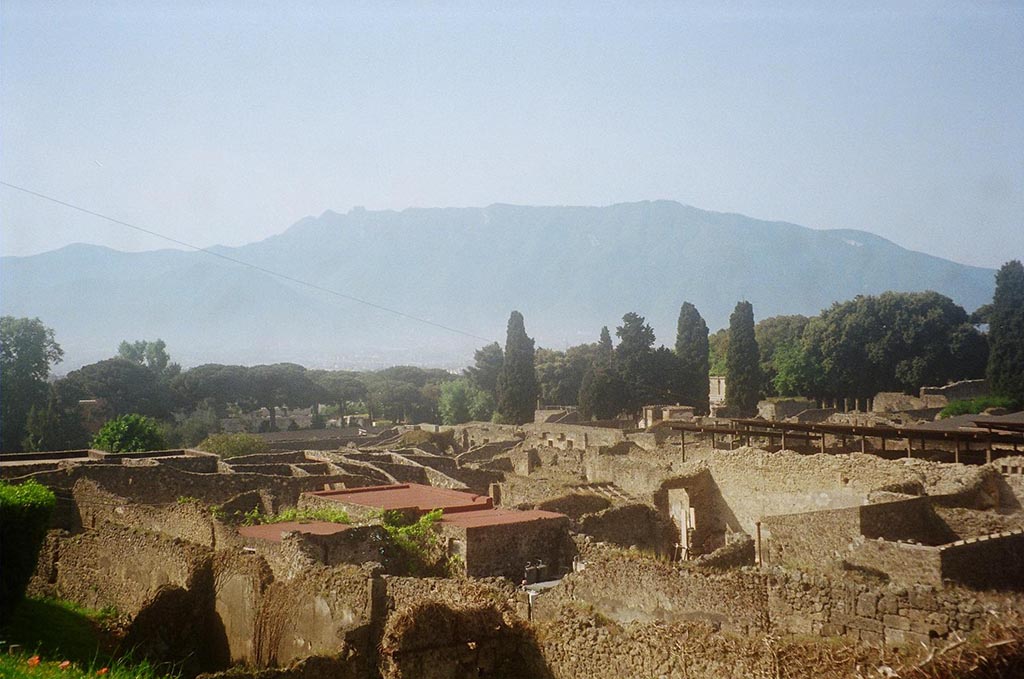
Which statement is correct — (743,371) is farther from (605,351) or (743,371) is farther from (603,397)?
(605,351)

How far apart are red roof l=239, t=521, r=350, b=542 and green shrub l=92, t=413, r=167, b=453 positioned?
2660cm

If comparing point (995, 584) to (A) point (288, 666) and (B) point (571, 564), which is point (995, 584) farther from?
(A) point (288, 666)

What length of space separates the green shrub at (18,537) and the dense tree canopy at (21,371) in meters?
46.6

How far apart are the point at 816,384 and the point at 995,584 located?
60.2 meters

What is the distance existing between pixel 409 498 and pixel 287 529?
4.06 meters

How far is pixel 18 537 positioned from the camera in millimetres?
15555

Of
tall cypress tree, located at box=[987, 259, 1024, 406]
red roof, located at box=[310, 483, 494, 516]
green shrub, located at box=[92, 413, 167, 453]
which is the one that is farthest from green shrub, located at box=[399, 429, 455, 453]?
tall cypress tree, located at box=[987, 259, 1024, 406]

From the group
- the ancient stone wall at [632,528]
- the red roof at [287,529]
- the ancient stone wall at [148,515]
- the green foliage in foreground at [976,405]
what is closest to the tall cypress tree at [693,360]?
the green foliage in foreground at [976,405]

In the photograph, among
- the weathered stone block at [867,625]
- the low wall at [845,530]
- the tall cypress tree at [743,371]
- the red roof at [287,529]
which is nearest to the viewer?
the weathered stone block at [867,625]

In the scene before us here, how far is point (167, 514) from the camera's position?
21656 mm

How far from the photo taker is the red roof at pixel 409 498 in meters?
19.9

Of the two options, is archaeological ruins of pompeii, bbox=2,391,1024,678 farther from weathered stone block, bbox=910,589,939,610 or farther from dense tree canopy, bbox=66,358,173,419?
dense tree canopy, bbox=66,358,173,419

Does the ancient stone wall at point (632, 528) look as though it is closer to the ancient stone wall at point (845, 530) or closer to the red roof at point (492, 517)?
the red roof at point (492, 517)

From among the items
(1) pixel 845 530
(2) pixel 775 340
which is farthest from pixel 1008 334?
(1) pixel 845 530
